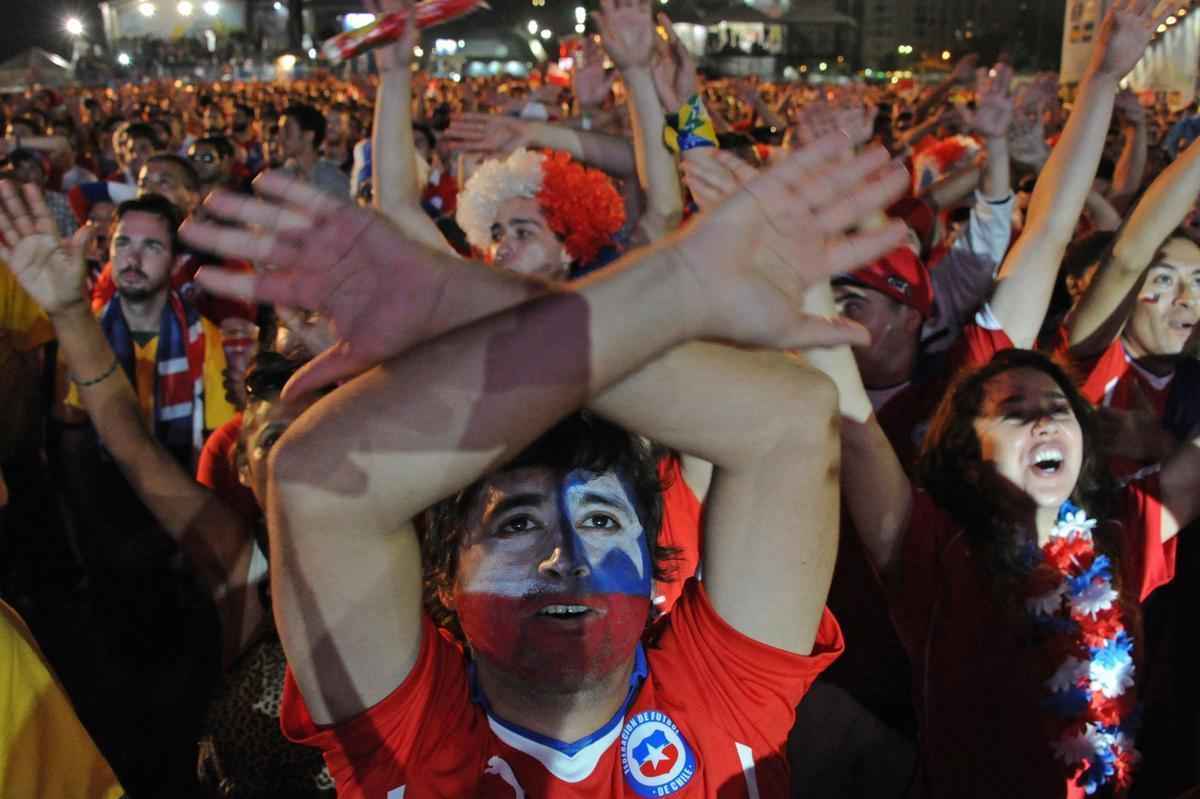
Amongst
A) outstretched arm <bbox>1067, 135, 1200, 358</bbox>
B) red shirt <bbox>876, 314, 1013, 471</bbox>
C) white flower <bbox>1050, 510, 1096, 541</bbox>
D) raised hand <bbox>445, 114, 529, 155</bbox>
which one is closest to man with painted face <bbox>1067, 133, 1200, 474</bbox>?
outstretched arm <bbox>1067, 135, 1200, 358</bbox>

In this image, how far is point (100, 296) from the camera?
4531 millimetres

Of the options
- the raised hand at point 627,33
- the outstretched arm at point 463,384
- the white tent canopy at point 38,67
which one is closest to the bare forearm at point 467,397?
the outstretched arm at point 463,384

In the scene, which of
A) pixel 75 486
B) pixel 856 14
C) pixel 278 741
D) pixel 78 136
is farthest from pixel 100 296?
pixel 856 14

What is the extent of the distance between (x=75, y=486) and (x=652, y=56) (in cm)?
283

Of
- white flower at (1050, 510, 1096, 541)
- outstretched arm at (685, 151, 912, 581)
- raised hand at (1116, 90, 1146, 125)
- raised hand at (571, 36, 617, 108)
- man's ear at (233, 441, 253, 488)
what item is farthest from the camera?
raised hand at (1116, 90, 1146, 125)

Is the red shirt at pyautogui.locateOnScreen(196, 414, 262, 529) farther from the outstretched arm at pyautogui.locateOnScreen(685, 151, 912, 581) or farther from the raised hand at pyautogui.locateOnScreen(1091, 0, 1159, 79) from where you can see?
the raised hand at pyautogui.locateOnScreen(1091, 0, 1159, 79)

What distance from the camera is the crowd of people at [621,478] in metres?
1.26

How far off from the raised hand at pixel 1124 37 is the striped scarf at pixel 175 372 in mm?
3296

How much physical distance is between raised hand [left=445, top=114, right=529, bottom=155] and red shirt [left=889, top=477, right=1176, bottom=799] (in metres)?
2.65

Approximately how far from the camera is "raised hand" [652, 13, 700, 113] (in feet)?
11.4

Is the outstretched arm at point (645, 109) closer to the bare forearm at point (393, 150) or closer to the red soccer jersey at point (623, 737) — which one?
the bare forearm at point (393, 150)

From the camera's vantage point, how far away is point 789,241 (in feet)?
4.38

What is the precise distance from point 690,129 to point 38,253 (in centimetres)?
182

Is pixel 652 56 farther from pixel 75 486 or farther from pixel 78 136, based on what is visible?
pixel 78 136
